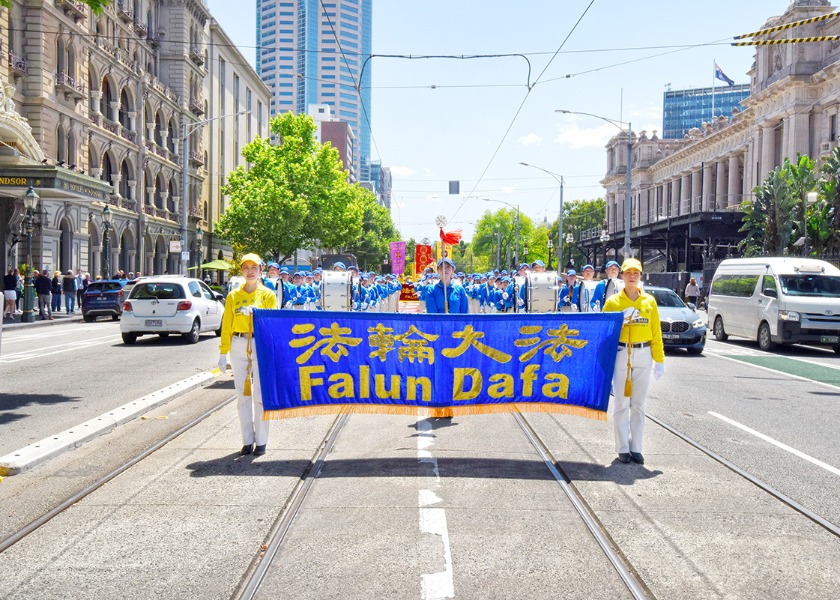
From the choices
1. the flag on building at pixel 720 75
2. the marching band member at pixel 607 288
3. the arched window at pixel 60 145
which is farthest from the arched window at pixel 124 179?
the flag on building at pixel 720 75

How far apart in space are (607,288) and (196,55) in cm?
4939

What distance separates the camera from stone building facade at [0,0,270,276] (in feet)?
112

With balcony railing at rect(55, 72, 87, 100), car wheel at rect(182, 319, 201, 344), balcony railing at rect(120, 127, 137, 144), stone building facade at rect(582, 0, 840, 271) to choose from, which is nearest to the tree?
balcony railing at rect(120, 127, 137, 144)

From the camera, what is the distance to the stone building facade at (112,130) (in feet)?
112

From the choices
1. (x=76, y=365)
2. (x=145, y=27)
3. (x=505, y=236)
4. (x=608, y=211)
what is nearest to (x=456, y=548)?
(x=76, y=365)

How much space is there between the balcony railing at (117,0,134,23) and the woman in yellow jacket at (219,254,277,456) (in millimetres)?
41749

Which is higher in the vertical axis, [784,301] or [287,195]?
[287,195]

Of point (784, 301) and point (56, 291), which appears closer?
point (784, 301)

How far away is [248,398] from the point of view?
7652 millimetres

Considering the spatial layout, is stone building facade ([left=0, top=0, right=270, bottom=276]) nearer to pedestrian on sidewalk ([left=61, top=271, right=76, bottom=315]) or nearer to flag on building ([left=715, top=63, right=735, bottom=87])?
pedestrian on sidewalk ([left=61, top=271, right=76, bottom=315])

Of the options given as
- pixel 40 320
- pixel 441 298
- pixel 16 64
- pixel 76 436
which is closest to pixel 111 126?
pixel 16 64

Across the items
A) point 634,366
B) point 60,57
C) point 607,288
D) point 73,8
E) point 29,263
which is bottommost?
point 634,366

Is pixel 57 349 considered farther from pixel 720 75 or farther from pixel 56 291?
pixel 720 75

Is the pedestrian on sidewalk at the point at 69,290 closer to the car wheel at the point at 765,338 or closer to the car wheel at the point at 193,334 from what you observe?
the car wheel at the point at 193,334
